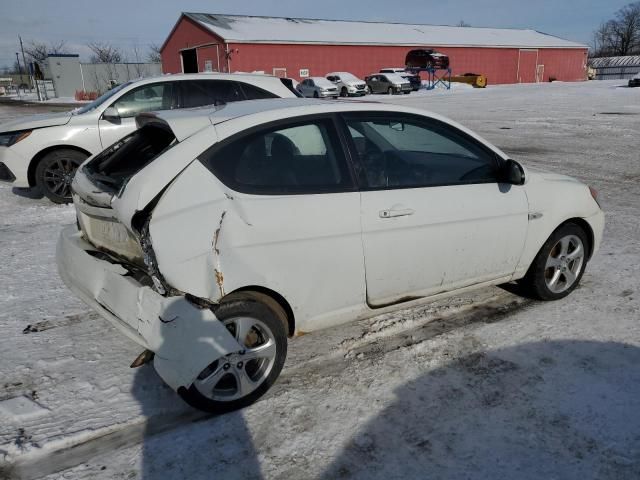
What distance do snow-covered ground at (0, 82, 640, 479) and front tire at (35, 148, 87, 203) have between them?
3.10 metres

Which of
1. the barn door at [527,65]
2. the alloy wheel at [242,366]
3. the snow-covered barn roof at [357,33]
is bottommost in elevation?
the alloy wheel at [242,366]

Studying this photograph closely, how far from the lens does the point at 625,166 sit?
30.3ft

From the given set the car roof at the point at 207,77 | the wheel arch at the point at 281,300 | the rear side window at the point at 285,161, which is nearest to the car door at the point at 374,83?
the car roof at the point at 207,77

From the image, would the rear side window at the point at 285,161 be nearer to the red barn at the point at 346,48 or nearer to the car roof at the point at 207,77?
the car roof at the point at 207,77

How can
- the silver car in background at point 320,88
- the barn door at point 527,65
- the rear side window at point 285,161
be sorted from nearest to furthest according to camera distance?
the rear side window at point 285,161, the silver car in background at point 320,88, the barn door at point 527,65

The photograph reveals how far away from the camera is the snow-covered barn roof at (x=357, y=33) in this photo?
40656 millimetres

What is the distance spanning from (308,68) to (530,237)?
135ft

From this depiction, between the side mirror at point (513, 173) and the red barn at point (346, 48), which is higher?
the red barn at point (346, 48)

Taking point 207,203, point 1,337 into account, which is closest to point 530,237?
point 207,203

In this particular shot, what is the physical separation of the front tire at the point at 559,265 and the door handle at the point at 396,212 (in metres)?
1.40

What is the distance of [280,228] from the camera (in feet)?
9.28

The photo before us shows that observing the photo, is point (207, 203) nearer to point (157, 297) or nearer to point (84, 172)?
point (157, 297)

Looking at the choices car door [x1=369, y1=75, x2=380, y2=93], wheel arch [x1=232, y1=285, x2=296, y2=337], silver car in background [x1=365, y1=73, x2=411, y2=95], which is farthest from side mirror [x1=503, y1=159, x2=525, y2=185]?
car door [x1=369, y1=75, x2=380, y2=93]

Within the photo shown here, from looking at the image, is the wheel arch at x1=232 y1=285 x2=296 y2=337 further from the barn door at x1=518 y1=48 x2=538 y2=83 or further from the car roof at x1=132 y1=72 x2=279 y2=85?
Answer: the barn door at x1=518 y1=48 x2=538 y2=83
